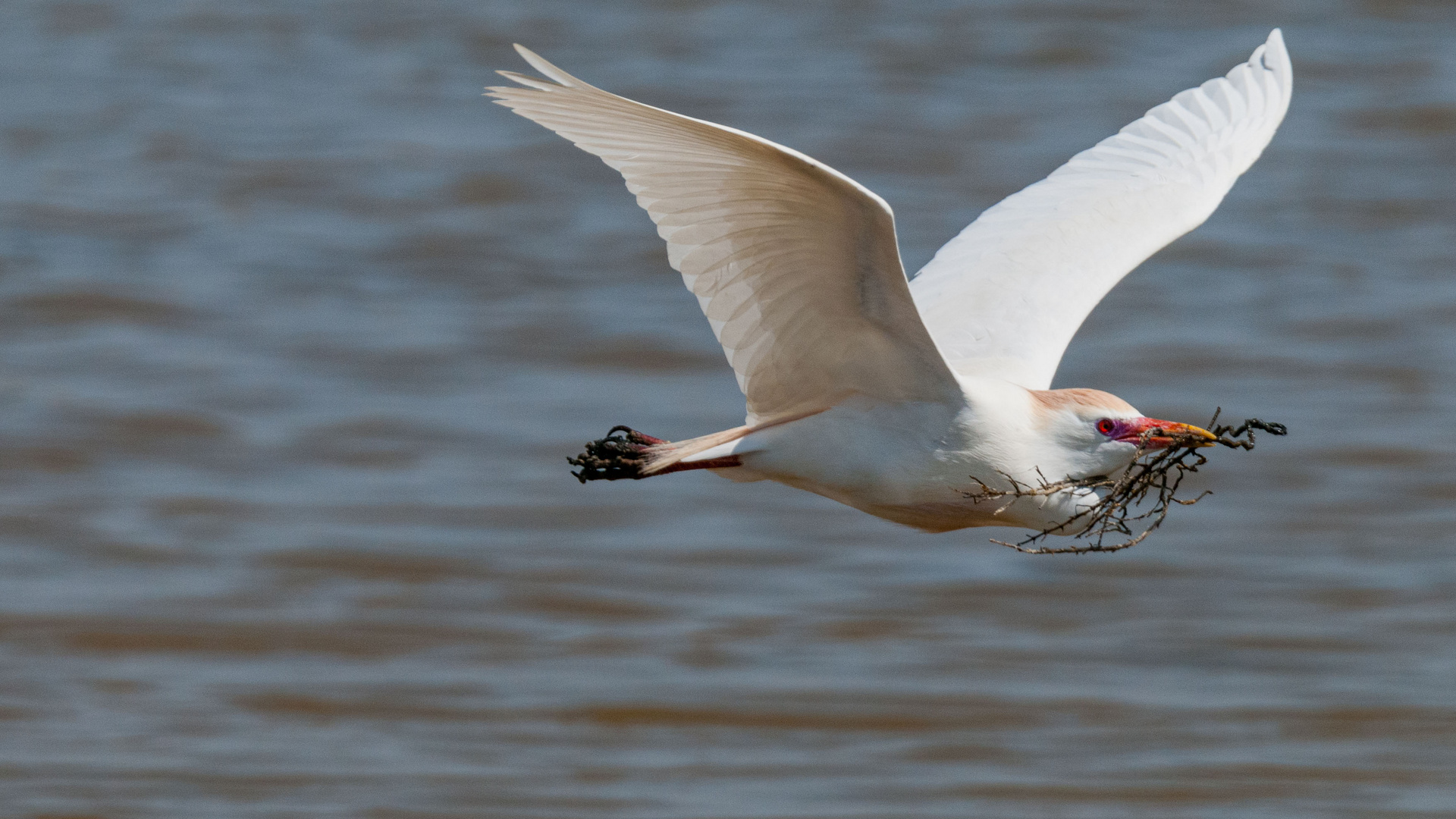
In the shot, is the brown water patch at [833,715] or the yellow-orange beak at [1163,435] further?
the brown water patch at [833,715]

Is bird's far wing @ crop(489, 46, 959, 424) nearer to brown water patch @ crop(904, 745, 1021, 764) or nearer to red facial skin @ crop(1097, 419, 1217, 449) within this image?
red facial skin @ crop(1097, 419, 1217, 449)

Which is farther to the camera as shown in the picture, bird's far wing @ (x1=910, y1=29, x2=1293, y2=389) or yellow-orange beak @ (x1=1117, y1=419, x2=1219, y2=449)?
bird's far wing @ (x1=910, y1=29, x2=1293, y2=389)

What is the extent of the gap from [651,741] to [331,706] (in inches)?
68.3

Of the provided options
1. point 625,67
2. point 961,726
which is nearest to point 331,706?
point 961,726

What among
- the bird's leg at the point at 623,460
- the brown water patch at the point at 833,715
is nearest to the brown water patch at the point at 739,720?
the brown water patch at the point at 833,715

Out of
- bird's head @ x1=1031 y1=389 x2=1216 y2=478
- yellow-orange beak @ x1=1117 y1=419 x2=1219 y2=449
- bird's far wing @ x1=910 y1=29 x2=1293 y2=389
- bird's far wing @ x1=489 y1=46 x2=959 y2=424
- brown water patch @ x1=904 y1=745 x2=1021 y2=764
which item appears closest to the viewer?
bird's far wing @ x1=489 y1=46 x2=959 y2=424

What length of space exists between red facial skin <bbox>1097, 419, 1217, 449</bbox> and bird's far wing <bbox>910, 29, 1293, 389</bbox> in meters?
0.75

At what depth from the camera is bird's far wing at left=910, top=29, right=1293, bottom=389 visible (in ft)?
23.6

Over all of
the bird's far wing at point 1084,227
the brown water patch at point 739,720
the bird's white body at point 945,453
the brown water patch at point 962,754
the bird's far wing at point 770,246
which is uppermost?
the bird's far wing at point 1084,227

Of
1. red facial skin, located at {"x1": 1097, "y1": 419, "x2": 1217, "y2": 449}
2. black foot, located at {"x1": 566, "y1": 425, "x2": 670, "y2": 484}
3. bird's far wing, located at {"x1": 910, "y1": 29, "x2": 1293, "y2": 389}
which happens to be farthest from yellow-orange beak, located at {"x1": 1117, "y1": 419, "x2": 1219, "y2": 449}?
black foot, located at {"x1": 566, "y1": 425, "x2": 670, "y2": 484}

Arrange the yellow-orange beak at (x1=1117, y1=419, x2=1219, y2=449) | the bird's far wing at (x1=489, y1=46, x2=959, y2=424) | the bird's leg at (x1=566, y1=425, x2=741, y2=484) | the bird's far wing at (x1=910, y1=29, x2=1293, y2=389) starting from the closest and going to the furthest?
the bird's far wing at (x1=489, y1=46, x2=959, y2=424) < the yellow-orange beak at (x1=1117, y1=419, x2=1219, y2=449) < the bird's leg at (x1=566, y1=425, x2=741, y2=484) < the bird's far wing at (x1=910, y1=29, x2=1293, y2=389)

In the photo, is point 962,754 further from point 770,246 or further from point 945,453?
point 770,246

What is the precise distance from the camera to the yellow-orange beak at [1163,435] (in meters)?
5.95

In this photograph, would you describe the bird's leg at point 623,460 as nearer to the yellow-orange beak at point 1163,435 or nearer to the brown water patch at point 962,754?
the yellow-orange beak at point 1163,435
